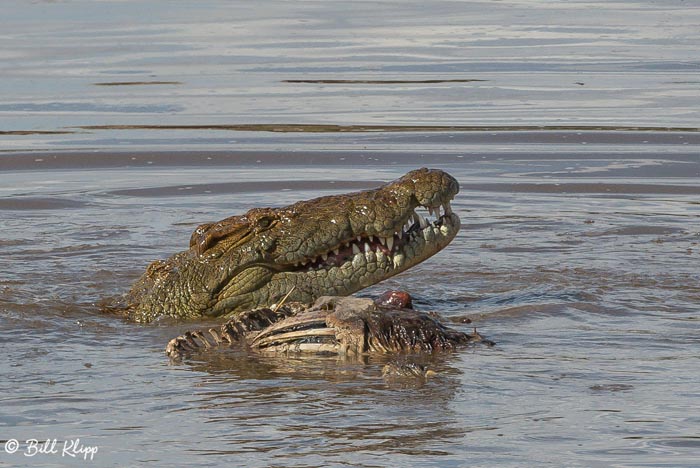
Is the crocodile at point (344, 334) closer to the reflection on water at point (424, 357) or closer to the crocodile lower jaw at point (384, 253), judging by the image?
the reflection on water at point (424, 357)

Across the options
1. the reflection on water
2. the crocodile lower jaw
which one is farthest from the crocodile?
the crocodile lower jaw

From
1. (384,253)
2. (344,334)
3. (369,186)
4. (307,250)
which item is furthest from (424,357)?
(369,186)

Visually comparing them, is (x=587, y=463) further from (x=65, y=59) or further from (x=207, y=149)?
(x=65, y=59)

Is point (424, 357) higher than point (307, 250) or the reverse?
the reverse

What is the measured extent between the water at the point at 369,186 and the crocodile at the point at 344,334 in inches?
4.6

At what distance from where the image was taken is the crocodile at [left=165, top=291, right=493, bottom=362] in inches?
248

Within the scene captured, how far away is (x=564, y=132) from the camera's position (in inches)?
545

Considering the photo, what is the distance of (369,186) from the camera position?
1159 centimetres

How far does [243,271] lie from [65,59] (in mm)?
12243

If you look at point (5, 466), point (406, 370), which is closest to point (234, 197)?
point (406, 370)

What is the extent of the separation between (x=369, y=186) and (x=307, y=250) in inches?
177

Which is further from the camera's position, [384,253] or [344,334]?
[384,253]

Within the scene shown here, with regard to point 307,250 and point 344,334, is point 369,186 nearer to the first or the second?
point 307,250

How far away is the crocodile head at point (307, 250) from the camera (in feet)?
22.8
